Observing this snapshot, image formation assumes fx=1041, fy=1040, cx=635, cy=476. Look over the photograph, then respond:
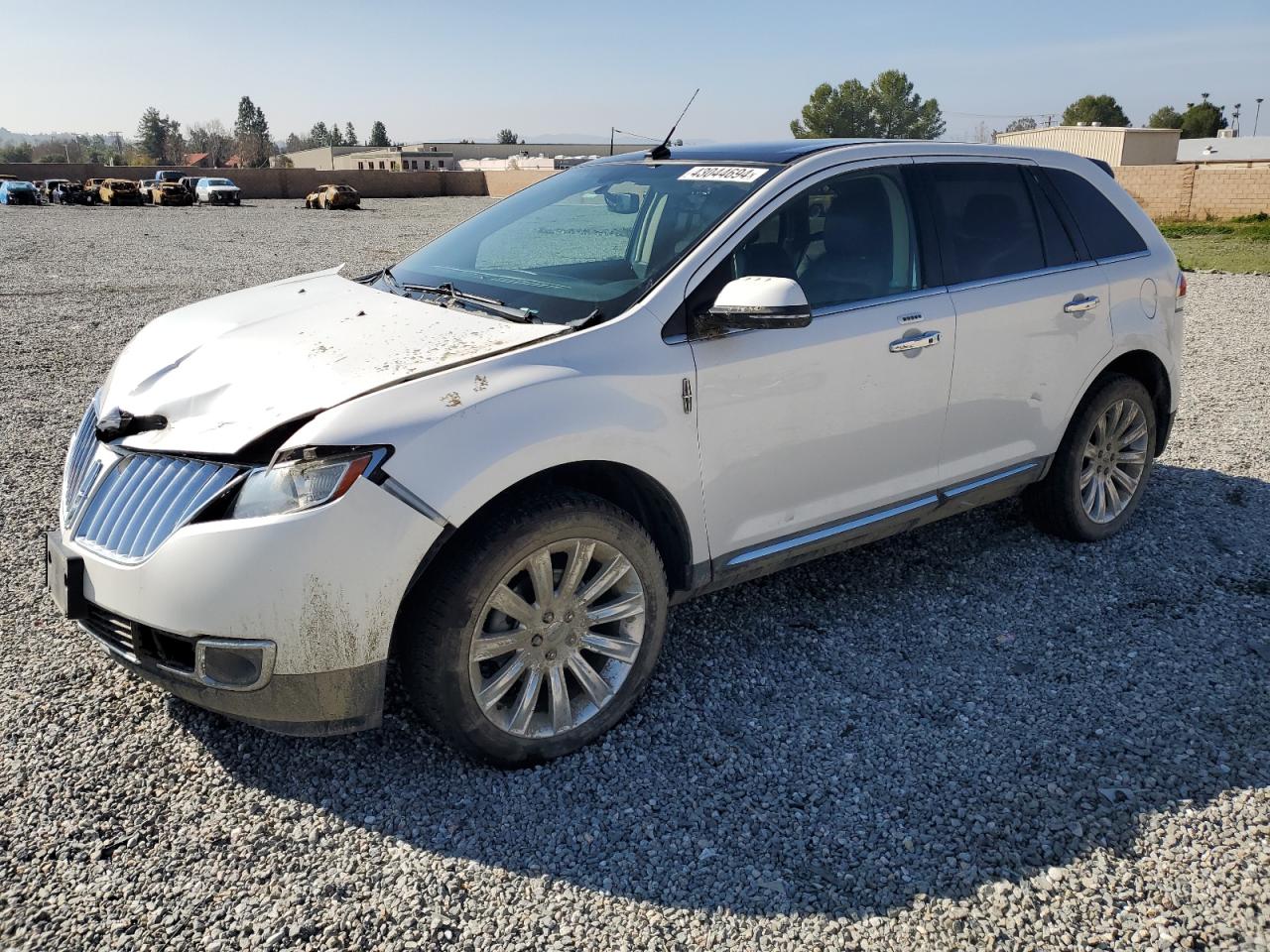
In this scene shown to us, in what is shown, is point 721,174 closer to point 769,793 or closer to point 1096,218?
point 1096,218

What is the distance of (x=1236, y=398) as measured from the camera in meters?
8.11

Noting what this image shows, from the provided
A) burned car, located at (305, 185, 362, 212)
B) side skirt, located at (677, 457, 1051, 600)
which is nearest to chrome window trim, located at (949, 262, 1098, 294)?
side skirt, located at (677, 457, 1051, 600)

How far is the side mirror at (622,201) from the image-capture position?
164 inches

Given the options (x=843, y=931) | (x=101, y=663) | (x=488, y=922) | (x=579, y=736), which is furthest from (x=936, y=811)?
(x=101, y=663)

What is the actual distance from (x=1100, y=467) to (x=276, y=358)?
3.89m

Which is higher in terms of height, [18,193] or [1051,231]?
[18,193]

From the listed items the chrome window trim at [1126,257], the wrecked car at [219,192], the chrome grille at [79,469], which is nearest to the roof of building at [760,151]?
the chrome window trim at [1126,257]

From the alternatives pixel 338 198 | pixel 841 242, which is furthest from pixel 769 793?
pixel 338 198

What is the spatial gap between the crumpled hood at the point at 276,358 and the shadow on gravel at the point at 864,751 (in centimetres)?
110

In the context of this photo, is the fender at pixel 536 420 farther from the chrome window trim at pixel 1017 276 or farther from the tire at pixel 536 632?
the chrome window trim at pixel 1017 276

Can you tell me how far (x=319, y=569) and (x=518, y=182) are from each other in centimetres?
5679

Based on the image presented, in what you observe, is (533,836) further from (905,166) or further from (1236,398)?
(1236,398)

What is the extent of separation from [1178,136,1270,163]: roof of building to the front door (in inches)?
2882

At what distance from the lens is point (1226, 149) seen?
73125mm
